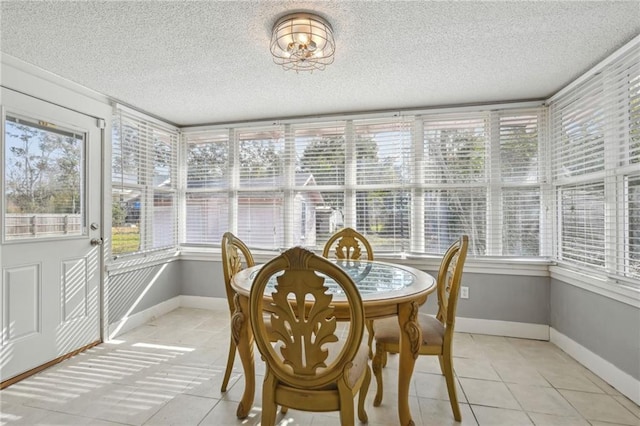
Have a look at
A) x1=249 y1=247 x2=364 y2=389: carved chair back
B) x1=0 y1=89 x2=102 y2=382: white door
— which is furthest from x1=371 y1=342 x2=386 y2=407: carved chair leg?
x1=0 y1=89 x2=102 y2=382: white door

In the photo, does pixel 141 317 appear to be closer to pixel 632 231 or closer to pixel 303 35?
pixel 303 35

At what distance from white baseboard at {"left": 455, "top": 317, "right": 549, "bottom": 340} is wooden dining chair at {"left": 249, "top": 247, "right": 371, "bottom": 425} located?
2.22 m

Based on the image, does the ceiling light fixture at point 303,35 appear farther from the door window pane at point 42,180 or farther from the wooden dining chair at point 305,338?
the door window pane at point 42,180

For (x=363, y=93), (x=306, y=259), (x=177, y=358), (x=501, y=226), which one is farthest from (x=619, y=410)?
(x=177, y=358)

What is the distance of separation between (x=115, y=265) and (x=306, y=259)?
262 centimetres

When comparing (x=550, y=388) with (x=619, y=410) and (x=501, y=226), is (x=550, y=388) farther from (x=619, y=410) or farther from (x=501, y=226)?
(x=501, y=226)

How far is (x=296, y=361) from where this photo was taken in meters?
1.34

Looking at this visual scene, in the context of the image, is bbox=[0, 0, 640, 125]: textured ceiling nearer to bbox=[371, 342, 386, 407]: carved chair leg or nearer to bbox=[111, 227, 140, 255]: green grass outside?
bbox=[111, 227, 140, 255]: green grass outside

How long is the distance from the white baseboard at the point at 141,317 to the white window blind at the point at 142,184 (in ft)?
2.16

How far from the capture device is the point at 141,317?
3.37m

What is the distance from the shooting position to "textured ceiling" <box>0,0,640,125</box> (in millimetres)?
1719

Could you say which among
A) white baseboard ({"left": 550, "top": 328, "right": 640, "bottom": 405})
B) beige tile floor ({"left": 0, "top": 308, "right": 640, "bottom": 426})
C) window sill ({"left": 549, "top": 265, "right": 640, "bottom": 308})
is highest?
window sill ({"left": 549, "top": 265, "right": 640, "bottom": 308})

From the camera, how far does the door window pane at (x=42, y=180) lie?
226 centimetres

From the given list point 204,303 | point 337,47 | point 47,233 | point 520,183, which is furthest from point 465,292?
point 47,233
